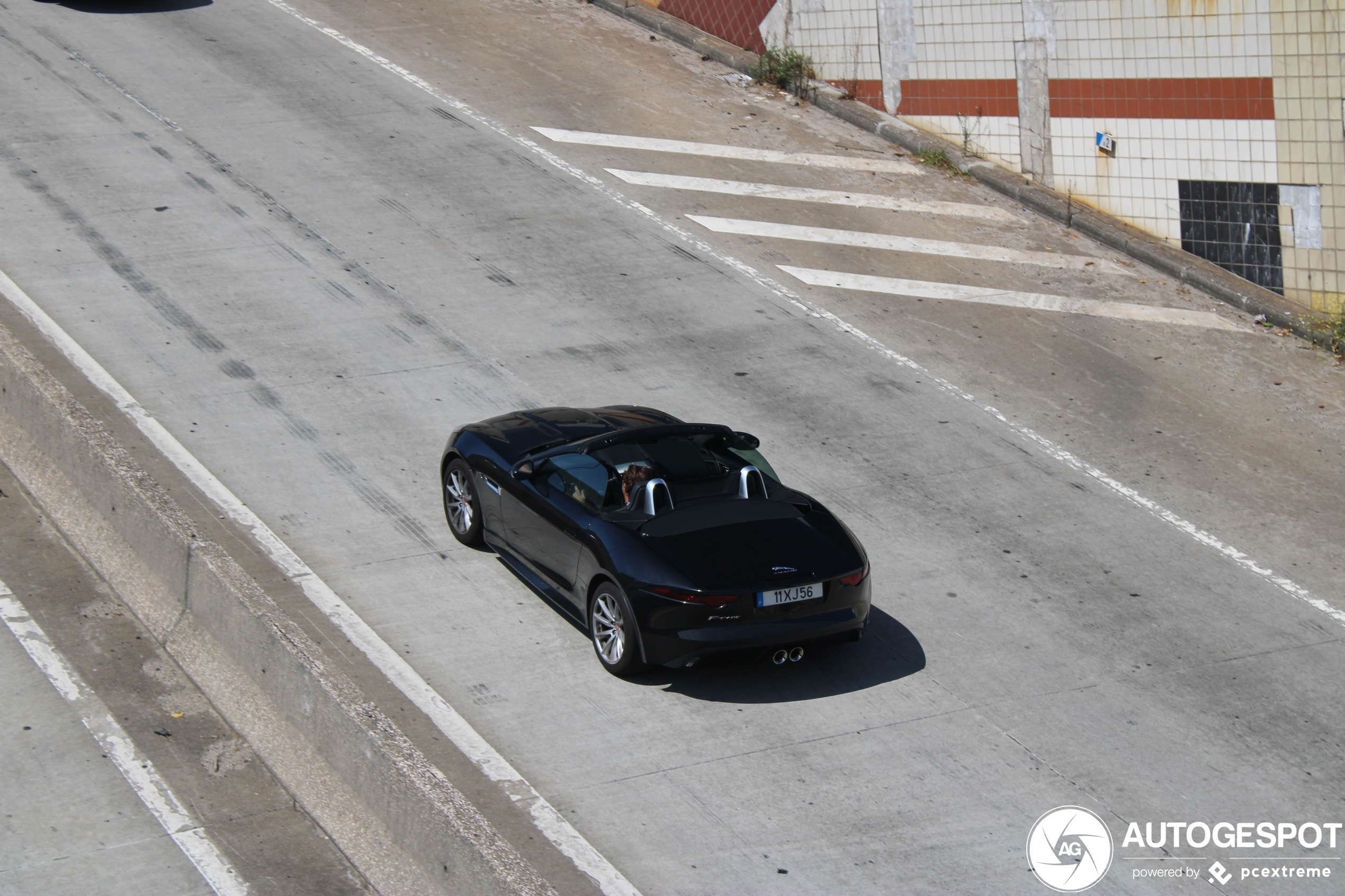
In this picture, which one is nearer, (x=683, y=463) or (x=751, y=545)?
(x=751, y=545)

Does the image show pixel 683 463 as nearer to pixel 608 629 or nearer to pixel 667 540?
pixel 667 540

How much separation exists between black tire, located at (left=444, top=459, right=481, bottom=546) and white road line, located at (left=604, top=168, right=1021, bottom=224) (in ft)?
26.0

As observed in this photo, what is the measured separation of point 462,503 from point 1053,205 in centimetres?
998

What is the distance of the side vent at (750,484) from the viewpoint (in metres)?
8.46

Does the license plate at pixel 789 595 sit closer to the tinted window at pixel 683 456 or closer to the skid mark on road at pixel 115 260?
the tinted window at pixel 683 456

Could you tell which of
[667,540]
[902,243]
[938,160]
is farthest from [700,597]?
[938,160]

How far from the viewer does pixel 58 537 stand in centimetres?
930

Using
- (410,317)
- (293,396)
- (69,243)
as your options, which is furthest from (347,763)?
(69,243)

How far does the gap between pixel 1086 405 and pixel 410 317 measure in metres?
6.25

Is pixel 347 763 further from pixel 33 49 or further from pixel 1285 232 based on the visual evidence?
pixel 33 49

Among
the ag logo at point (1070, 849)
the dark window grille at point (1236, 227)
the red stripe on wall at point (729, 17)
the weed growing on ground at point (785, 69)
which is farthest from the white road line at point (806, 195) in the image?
the ag logo at point (1070, 849)

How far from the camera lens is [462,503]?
9.35m

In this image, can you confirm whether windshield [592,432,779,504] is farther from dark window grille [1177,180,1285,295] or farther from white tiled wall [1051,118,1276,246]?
white tiled wall [1051,118,1276,246]

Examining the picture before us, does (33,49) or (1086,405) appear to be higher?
(33,49)
